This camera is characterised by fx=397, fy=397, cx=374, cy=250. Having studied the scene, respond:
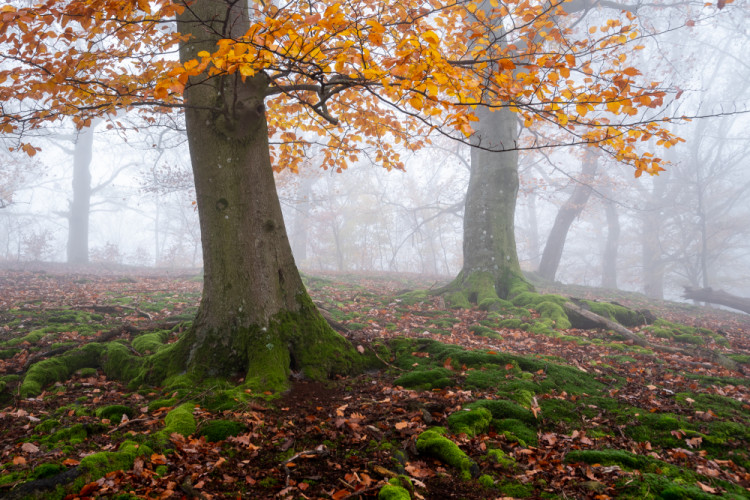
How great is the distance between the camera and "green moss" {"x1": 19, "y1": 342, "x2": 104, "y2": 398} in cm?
445

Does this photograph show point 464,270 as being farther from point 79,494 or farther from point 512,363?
point 79,494

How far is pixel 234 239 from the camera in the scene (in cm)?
482

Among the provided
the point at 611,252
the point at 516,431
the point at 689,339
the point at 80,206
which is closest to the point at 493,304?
the point at 689,339

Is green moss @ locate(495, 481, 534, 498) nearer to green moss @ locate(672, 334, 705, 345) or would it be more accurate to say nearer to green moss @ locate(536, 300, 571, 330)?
green moss @ locate(536, 300, 571, 330)

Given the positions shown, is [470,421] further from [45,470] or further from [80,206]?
[80,206]

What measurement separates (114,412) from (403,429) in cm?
279

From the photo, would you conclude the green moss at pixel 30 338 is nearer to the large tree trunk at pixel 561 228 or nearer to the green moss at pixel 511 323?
the green moss at pixel 511 323

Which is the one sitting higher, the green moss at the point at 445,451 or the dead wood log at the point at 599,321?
the dead wood log at the point at 599,321

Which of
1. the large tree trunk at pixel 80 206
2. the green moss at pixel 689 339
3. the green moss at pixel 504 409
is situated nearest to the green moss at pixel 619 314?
the green moss at pixel 689 339

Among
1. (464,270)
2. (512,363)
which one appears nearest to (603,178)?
(464,270)

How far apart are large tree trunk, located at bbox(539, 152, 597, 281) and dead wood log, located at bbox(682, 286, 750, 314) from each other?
15.7ft

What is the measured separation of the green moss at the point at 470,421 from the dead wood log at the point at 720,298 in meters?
15.0

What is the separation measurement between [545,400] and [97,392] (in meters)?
5.03

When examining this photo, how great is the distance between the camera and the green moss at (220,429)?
336 cm
